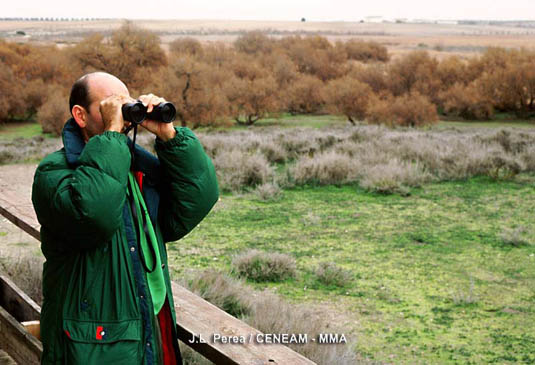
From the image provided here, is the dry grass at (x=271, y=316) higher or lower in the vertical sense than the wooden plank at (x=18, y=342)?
lower

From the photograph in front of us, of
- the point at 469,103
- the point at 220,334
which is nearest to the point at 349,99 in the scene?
the point at 469,103

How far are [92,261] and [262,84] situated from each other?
1064 inches

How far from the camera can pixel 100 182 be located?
6.31 ft

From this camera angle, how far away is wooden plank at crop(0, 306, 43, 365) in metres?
2.85

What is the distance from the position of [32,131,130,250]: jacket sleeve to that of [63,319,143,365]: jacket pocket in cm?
25

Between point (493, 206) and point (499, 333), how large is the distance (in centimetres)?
424

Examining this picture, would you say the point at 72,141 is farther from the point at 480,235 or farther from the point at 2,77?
the point at 2,77

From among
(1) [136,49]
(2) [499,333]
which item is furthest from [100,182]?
(1) [136,49]

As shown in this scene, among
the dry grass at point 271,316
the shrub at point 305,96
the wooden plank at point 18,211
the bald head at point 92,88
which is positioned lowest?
the shrub at point 305,96

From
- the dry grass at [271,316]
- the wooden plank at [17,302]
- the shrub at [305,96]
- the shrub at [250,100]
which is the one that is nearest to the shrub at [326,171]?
the dry grass at [271,316]

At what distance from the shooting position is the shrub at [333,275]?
5723 millimetres

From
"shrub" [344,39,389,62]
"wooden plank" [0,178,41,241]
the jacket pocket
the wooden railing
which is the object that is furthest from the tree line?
the jacket pocket

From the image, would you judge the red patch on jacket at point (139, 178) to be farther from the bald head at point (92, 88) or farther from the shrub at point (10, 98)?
the shrub at point (10, 98)

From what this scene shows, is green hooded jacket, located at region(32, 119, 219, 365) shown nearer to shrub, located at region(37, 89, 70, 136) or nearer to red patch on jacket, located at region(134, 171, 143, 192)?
red patch on jacket, located at region(134, 171, 143, 192)
